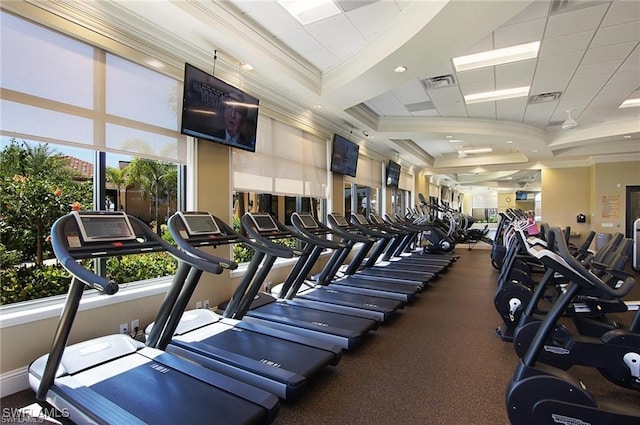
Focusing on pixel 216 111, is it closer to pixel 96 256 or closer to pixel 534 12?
pixel 96 256

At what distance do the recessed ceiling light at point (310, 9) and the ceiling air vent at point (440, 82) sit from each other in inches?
97.2

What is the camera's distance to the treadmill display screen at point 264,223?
3812 mm

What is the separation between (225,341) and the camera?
2.98 meters

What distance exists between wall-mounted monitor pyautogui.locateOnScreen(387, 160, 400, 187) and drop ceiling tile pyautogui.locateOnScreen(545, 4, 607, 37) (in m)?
6.04

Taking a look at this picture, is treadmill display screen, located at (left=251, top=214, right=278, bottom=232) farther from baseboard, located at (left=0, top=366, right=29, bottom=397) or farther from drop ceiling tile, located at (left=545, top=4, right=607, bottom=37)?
drop ceiling tile, located at (left=545, top=4, right=607, bottom=37)

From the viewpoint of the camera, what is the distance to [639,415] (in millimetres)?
1767

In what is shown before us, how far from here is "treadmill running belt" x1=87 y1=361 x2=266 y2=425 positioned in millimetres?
1873

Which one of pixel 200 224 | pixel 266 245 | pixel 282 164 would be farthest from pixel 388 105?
pixel 200 224

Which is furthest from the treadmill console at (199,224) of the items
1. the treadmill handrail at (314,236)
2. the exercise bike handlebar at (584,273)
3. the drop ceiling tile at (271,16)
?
the exercise bike handlebar at (584,273)

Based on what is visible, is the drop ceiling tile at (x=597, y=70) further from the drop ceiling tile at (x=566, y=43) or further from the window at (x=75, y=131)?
the window at (x=75, y=131)

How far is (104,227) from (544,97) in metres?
7.33

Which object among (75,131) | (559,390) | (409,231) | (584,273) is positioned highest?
(75,131)

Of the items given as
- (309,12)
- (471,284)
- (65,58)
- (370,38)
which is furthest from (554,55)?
(65,58)

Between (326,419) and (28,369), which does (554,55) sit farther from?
(28,369)
